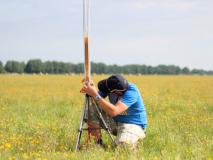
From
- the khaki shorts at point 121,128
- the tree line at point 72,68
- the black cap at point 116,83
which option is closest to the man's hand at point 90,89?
the black cap at point 116,83

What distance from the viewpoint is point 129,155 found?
5836 mm

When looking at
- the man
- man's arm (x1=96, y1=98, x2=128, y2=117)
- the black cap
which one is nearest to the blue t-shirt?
the man

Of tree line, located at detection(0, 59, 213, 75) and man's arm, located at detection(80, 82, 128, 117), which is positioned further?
tree line, located at detection(0, 59, 213, 75)

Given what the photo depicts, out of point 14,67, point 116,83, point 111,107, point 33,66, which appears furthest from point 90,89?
point 14,67

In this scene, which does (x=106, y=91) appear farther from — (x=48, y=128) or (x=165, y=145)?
(x=48, y=128)

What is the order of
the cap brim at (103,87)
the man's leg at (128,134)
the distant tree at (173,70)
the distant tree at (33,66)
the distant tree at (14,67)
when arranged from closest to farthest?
the man's leg at (128,134) → the cap brim at (103,87) → the distant tree at (33,66) → the distant tree at (14,67) → the distant tree at (173,70)

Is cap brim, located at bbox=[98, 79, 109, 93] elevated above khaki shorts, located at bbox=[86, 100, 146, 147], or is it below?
above

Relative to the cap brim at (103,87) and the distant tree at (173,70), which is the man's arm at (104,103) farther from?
the distant tree at (173,70)

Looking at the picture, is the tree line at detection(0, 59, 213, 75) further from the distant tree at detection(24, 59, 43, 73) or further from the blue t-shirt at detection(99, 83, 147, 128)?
the blue t-shirt at detection(99, 83, 147, 128)

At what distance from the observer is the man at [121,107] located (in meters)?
6.44

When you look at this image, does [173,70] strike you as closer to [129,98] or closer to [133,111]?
[133,111]

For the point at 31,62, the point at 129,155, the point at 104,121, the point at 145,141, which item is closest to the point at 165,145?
the point at 145,141

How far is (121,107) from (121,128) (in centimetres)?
55

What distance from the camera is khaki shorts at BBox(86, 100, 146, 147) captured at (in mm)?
6812
